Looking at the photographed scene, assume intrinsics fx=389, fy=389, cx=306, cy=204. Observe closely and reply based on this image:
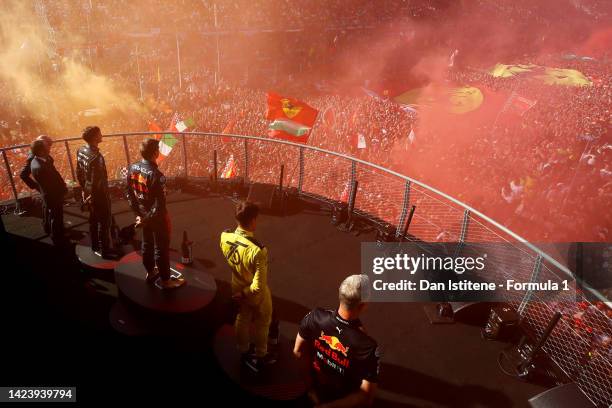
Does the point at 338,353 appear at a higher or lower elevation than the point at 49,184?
lower

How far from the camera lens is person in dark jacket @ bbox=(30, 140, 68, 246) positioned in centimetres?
607

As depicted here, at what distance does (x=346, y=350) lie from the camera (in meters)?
3.21

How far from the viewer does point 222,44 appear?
41.2 m

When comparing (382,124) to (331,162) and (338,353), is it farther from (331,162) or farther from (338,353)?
(338,353)

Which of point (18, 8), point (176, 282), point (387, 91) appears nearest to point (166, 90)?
point (18, 8)

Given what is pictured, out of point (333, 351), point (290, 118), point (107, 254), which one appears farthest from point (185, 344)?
point (290, 118)

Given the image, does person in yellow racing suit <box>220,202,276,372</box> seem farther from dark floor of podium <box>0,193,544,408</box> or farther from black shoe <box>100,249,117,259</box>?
black shoe <box>100,249,117,259</box>

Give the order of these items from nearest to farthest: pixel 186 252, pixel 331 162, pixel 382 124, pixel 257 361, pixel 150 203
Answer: pixel 257 361 → pixel 150 203 → pixel 186 252 → pixel 331 162 → pixel 382 124

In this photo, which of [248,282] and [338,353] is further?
[248,282]

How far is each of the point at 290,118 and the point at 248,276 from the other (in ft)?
33.3

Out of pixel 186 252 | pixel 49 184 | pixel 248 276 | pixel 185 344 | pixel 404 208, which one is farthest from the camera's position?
pixel 404 208

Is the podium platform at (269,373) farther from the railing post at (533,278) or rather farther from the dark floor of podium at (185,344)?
the railing post at (533,278)

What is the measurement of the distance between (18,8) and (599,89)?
166 feet

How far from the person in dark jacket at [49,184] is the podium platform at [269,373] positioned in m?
3.53
